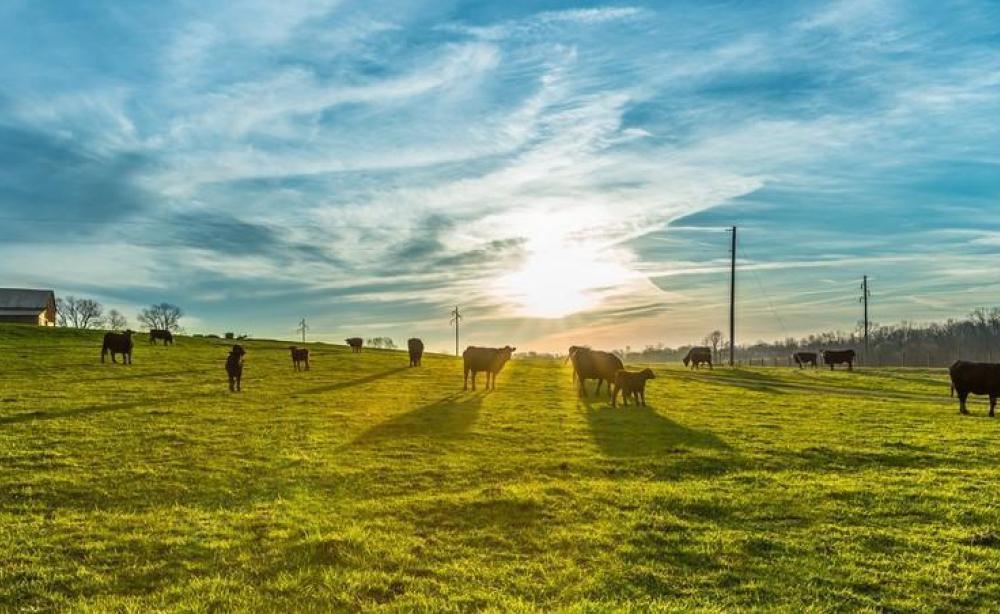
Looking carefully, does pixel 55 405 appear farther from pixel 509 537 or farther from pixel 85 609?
pixel 509 537

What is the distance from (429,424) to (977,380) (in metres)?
25.0

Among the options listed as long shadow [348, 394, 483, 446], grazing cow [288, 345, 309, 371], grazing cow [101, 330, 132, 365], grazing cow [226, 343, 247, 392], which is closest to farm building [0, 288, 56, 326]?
grazing cow [101, 330, 132, 365]

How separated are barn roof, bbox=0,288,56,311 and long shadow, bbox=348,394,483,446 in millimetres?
94593

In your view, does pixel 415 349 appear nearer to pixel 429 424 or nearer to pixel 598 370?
pixel 598 370

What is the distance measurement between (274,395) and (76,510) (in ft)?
54.8

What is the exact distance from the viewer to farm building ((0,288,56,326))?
89188mm

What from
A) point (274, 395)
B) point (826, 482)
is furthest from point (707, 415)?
point (274, 395)

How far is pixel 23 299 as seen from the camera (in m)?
92.0

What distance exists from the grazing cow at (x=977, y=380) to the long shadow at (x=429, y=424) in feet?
72.3

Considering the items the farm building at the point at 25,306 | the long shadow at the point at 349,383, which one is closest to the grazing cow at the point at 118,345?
the long shadow at the point at 349,383

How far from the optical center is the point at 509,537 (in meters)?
10.0

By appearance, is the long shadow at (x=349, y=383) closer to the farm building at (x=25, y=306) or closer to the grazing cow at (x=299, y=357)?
the grazing cow at (x=299, y=357)

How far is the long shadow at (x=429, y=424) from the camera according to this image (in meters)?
19.0

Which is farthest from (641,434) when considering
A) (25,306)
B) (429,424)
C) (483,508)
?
(25,306)
